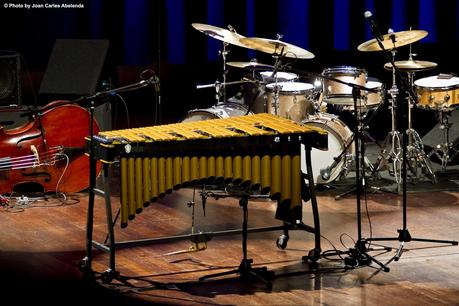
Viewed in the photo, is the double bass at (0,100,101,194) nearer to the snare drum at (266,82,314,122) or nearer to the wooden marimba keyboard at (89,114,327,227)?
the snare drum at (266,82,314,122)

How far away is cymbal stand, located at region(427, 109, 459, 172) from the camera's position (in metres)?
8.25

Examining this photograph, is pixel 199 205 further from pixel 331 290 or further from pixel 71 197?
pixel 331 290

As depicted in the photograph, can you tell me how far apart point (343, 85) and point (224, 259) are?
2.31m

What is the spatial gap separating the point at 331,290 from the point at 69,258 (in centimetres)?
156

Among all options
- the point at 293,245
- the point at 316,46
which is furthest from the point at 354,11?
the point at 293,245

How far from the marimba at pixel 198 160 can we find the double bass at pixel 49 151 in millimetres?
1886

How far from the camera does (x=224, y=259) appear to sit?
5.82m

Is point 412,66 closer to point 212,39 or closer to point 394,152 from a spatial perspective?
point 394,152

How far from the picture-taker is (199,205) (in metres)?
7.20

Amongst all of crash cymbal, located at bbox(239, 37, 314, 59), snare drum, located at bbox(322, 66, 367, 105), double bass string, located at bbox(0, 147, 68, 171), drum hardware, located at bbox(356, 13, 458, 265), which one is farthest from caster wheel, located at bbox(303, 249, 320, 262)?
double bass string, located at bbox(0, 147, 68, 171)

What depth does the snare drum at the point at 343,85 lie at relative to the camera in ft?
25.1

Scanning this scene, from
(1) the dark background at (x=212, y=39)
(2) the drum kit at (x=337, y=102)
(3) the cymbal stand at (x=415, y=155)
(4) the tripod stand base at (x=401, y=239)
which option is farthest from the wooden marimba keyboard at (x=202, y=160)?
(1) the dark background at (x=212, y=39)

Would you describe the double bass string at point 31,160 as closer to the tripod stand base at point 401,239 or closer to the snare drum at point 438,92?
the tripod stand base at point 401,239

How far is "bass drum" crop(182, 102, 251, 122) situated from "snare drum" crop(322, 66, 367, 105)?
66cm
